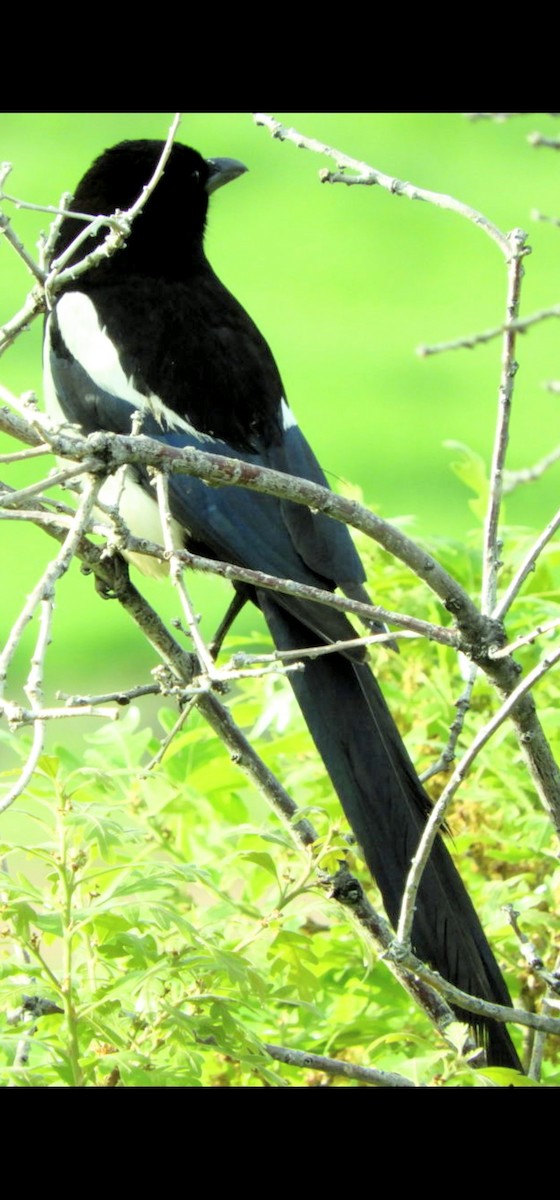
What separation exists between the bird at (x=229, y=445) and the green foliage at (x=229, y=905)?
0.05 meters

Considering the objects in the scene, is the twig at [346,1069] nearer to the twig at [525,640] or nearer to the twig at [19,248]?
the twig at [525,640]

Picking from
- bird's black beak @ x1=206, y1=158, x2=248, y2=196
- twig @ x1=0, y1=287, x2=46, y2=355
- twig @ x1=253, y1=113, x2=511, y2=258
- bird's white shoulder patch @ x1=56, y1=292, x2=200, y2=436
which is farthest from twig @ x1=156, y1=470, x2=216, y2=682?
bird's black beak @ x1=206, y1=158, x2=248, y2=196

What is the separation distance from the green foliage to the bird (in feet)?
0.18

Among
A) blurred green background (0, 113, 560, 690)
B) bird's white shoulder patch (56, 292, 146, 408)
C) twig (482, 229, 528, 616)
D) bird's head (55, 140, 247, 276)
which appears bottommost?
twig (482, 229, 528, 616)

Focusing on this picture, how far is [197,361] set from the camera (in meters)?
2.32

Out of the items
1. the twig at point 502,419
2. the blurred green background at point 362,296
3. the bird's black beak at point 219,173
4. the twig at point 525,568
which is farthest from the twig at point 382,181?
the blurred green background at point 362,296

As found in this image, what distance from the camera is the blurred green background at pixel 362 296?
17.6ft

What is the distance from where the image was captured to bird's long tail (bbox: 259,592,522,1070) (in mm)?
1688

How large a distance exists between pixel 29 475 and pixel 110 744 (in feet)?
13.3

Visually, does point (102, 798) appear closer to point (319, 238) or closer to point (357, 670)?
point (357, 670)

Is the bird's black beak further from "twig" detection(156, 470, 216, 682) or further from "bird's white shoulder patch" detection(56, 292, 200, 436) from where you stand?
"twig" detection(156, 470, 216, 682)

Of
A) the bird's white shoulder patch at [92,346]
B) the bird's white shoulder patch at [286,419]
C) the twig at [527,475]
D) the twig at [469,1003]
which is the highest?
the bird's white shoulder patch at [92,346]

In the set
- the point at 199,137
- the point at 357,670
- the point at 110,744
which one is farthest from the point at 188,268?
the point at 199,137
